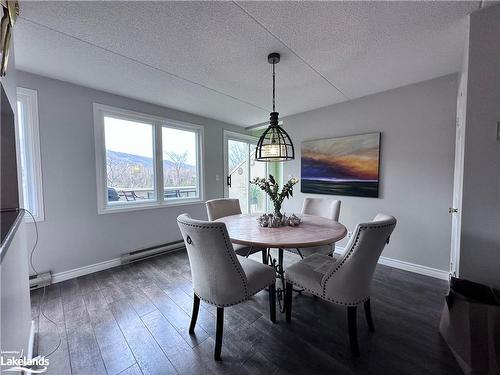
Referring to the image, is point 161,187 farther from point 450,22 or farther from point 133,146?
point 450,22

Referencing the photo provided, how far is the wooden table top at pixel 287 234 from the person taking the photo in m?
1.48

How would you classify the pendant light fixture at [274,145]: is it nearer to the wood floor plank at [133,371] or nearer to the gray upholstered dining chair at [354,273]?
the gray upholstered dining chair at [354,273]

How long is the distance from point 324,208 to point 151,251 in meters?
2.55

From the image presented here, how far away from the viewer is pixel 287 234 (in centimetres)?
171

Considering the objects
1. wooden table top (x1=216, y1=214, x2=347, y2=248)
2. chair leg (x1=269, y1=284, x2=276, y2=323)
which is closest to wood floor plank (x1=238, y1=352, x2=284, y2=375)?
chair leg (x1=269, y1=284, x2=276, y2=323)

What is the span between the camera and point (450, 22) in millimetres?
1557

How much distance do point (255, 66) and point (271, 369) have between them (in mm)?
2520

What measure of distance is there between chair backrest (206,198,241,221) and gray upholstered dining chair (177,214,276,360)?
1.09 m

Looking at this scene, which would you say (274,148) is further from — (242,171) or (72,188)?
(242,171)

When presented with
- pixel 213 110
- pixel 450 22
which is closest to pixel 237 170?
pixel 213 110

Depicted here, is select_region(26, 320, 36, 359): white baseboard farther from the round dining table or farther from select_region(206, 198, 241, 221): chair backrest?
select_region(206, 198, 241, 221): chair backrest

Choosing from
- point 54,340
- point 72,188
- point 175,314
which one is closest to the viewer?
point 54,340

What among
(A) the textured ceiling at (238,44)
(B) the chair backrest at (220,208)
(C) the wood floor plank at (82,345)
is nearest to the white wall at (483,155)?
(A) the textured ceiling at (238,44)

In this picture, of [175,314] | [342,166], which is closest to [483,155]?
[342,166]
